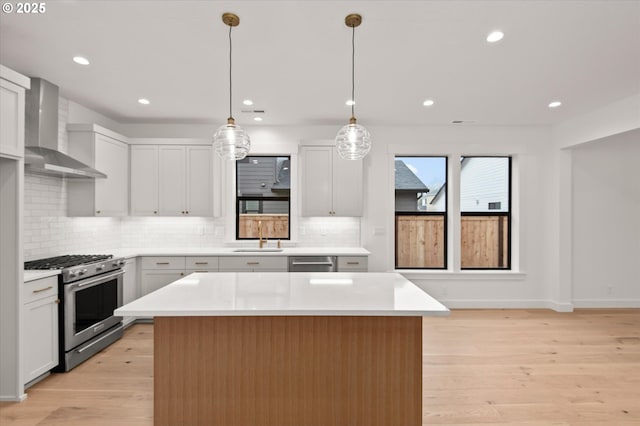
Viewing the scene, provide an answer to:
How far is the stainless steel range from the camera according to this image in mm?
2947

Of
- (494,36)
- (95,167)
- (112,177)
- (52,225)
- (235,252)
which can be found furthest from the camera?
(235,252)

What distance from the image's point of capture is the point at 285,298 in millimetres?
2020

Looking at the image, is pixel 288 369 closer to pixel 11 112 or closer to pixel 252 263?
pixel 252 263

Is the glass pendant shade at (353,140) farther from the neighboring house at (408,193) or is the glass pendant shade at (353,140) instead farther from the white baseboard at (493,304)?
the white baseboard at (493,304)

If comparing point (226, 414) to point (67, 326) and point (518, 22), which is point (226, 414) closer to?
point (67, 326)

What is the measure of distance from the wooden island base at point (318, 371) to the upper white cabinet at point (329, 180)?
8.96 feet

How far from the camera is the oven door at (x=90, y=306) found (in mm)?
2985

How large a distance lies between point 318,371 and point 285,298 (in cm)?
52

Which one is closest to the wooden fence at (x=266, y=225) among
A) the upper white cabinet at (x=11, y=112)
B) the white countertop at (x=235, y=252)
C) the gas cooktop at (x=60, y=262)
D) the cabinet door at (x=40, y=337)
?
the white countertop at (x=235, y=252)

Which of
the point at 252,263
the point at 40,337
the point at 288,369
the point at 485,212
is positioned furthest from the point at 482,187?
the point at 40,337

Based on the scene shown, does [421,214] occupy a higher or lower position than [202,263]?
higher

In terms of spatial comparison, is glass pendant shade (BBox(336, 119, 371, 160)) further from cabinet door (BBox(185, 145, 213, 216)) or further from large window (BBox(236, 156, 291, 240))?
cabinet door (BBox(185, 145, 213, 216))

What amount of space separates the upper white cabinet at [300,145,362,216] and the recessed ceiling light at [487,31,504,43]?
2.34m

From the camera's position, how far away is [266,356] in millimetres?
2043
